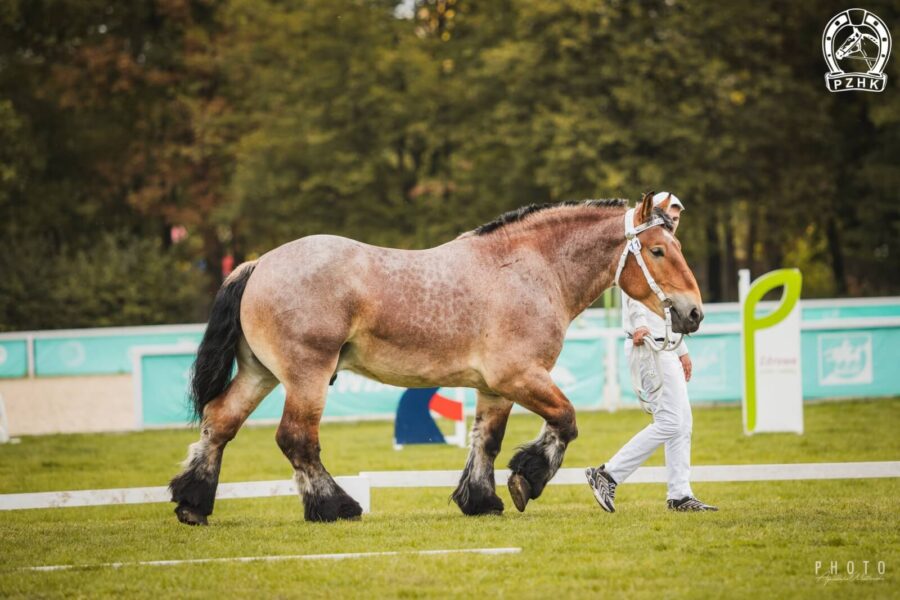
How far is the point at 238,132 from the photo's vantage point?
129 ft

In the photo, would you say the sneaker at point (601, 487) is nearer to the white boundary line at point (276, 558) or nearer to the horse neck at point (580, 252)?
the horse neck at point (580, 252)

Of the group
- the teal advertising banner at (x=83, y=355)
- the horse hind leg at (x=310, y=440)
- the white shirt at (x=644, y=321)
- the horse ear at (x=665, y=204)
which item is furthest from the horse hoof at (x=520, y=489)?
the teal advertising banner at (x=83, y=355)

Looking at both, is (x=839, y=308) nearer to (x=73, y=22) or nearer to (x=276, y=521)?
(x=276, y=521)

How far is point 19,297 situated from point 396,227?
1259cm

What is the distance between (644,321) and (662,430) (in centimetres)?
83

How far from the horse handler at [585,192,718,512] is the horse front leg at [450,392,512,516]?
74cm

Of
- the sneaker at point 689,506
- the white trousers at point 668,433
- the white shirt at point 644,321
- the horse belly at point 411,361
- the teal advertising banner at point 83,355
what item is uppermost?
the white shirt at point 644,321

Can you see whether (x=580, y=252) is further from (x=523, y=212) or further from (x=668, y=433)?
(x=668, y=433)

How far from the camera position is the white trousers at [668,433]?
8.00 metres

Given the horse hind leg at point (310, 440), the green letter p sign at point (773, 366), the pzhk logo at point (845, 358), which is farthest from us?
the pzhk logo at point (845, 358)

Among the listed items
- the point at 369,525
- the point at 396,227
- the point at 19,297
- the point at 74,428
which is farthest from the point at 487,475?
the point at 396,227

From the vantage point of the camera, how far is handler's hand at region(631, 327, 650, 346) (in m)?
8.00

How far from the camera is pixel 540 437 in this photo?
7.76 meters

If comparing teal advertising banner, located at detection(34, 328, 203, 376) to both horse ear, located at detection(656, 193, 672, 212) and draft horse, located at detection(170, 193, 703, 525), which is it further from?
horse ear, located at detection(656, 193, 672, 212)
